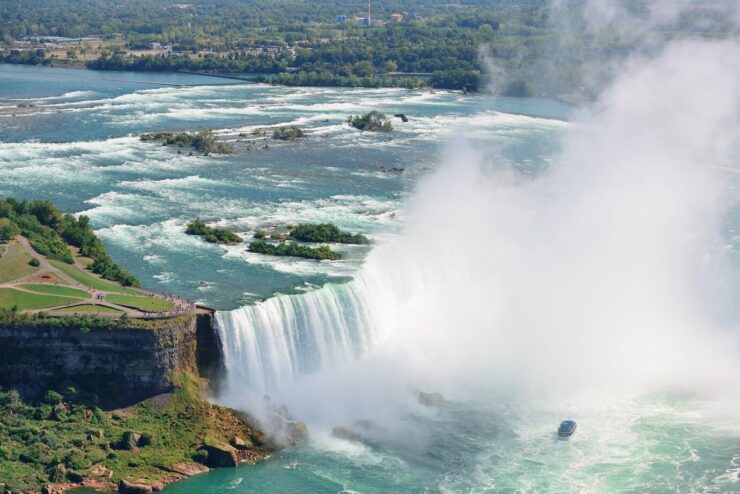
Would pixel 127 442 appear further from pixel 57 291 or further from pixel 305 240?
pixel 305 240

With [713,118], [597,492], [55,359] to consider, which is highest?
[713,118]

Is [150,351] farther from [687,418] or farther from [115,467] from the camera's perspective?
Answer: [687,418]

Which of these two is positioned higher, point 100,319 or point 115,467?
point 100,319

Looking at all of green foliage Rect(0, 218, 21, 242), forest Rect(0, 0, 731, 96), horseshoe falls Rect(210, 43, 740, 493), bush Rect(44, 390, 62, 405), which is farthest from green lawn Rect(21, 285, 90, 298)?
forest Rect(0, 0, 731, 96)

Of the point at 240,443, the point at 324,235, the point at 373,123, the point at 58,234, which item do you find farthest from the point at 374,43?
the point at 240,443

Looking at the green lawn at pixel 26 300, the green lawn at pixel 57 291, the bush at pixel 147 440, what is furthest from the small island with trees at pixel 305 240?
the bush at pixel 147 440

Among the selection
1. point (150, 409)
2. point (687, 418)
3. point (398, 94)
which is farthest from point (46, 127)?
point (687, 418)

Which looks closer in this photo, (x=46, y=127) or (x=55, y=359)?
(x=55, y=359)

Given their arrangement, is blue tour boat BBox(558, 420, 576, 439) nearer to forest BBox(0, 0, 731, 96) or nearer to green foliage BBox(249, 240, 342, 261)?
green foliage BBox(249, 240, 342, 261)
